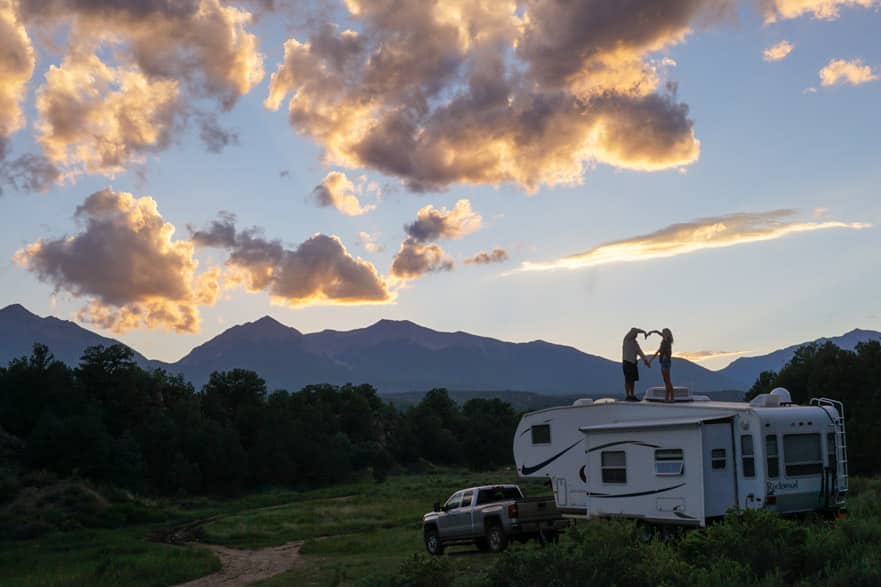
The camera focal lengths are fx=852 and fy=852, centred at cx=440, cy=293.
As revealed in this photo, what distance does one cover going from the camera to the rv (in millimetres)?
18891

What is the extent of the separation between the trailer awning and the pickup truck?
315 centimetres

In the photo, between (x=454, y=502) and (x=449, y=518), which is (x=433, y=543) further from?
(x=454, y=502)

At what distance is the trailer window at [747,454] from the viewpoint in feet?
62.0

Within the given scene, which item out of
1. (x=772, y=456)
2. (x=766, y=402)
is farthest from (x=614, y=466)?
(x=766, y=402)

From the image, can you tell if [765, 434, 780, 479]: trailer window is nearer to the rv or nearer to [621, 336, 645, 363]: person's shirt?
the rv

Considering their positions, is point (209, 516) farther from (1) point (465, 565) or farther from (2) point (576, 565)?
(2) point (576, 565)

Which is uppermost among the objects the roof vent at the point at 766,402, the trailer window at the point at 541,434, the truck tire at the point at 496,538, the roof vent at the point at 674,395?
the roof vent at the point at 674,395

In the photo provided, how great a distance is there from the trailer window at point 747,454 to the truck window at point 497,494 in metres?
7.90

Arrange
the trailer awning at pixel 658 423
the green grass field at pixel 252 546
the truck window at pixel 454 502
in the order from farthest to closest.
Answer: the green grass field at pixel 252 546
the truck window at pixel 454 502
the trailer awning at pixel 658 423

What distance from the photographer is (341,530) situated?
134ft

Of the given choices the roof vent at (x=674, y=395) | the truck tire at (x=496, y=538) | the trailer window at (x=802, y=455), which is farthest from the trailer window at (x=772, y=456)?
the truck tire at (x=496, y=538)

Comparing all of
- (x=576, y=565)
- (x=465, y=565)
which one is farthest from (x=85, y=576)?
(x=576, y=565)

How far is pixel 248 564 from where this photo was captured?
101ft

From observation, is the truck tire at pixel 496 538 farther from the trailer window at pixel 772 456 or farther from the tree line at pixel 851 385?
the tree line at pixel 851 385
